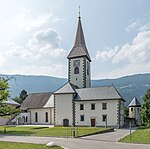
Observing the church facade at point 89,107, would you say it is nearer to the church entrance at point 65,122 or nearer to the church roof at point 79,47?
the church entrance at point 65,122

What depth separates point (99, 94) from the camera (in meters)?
48.6

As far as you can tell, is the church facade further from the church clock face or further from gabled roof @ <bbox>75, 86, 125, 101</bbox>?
the church clock face

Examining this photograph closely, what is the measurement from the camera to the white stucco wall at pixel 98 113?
152 feet

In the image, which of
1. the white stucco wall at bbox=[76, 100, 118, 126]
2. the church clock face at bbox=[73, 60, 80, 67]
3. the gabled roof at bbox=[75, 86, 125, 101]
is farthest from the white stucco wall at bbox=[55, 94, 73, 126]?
the church clock face at bbox=[73, 60, 80, 67]

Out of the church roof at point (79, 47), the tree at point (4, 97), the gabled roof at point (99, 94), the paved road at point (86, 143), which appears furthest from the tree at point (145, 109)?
the tree at point (4, 97)

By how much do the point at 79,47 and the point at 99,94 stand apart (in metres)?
15.6

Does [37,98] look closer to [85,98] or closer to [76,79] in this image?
[76,79]

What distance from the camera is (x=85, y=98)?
161 feet

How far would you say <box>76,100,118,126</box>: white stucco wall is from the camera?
→ 152ft

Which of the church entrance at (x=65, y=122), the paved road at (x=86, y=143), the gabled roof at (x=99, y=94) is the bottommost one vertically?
the church entrance at (x=65, y=122)

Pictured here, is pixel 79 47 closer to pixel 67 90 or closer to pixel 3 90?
pixel 67 90

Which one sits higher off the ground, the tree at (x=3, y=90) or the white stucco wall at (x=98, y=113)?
the tree at (x=3, y=90)

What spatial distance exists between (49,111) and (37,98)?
23.0 ft

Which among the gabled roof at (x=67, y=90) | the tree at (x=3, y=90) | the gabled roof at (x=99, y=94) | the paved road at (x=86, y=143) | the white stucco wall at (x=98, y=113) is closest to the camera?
the tree at (x=3, y=90)
